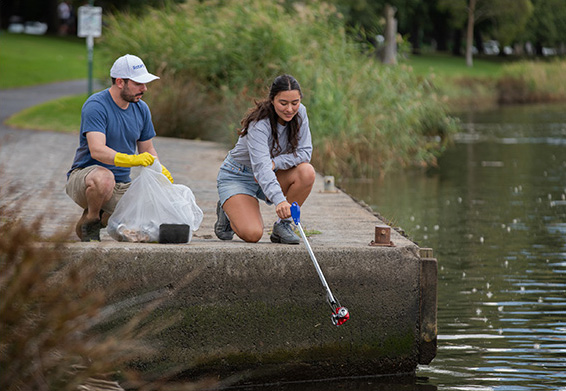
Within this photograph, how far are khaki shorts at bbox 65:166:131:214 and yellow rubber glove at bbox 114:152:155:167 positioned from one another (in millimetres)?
290

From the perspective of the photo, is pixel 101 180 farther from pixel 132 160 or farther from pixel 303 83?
pixel 303 83

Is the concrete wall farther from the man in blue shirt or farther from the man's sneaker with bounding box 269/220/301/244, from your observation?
the man in blue shirt

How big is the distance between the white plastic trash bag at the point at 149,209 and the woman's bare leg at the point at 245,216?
277 millimetres

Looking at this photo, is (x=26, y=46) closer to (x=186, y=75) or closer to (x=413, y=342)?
(x=186, y=75)

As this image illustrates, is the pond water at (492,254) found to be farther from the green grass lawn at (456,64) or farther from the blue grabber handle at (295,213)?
the green grass lawn at (456,64)

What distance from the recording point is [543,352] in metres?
7.38

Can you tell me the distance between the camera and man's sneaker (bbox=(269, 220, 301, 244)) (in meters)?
6.74

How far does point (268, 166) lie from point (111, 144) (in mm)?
1085

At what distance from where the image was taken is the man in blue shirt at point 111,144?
6906mm

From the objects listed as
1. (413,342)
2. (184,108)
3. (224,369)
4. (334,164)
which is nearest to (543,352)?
(413,342)

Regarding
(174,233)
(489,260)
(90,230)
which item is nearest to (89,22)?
(489,260)

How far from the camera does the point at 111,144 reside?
7.09 meters

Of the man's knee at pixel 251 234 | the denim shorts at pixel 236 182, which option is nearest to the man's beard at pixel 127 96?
the denim shorts at pixel 236 182

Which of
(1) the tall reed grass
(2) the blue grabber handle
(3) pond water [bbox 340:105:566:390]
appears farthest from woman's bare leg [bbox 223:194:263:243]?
(1) the tall reed grass
